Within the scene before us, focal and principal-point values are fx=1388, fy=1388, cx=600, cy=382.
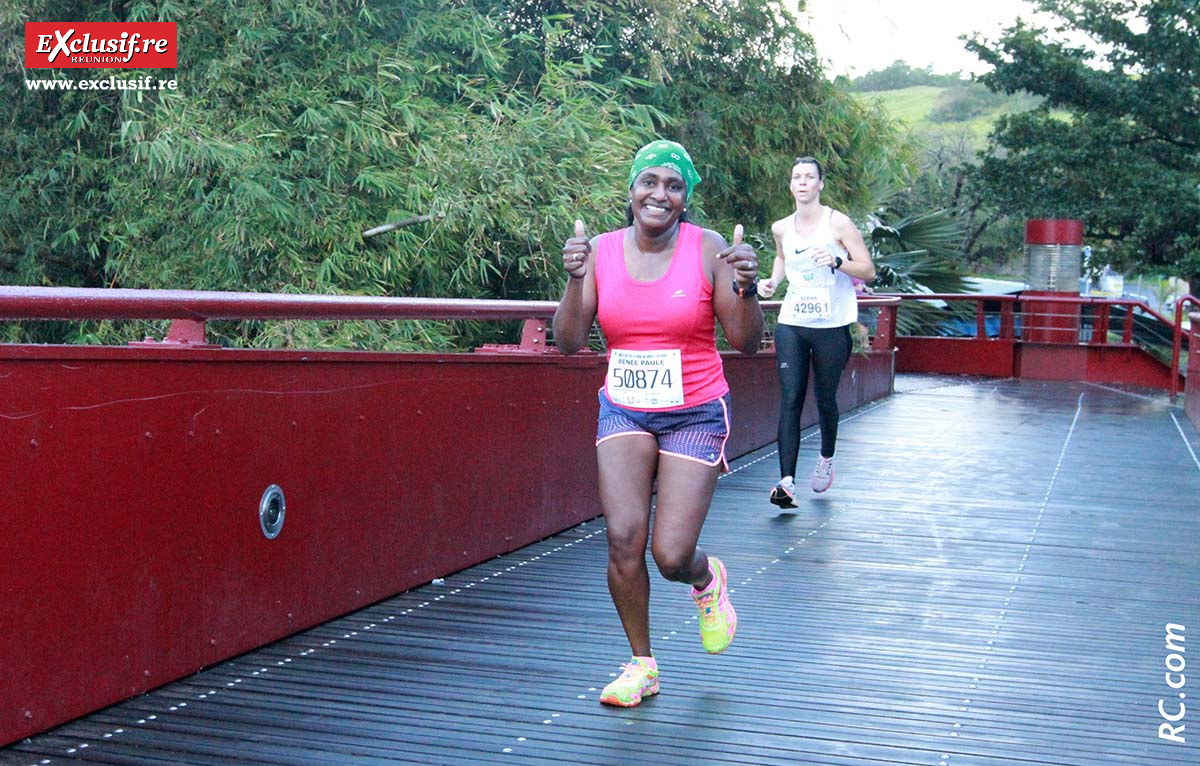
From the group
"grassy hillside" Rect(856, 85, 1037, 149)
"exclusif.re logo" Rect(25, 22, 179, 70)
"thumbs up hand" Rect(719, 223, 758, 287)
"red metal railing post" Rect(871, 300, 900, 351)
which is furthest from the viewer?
"grassy hillside" Rect(856, 85, 1037, 149)

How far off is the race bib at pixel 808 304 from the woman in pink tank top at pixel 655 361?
3.64 metres

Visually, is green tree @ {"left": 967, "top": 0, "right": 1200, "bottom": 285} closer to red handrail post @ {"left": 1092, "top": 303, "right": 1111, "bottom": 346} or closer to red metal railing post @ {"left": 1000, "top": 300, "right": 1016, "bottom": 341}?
red handrail post @ {"left": 1092, "top": 303, "right": 1111, "bottom": 346}

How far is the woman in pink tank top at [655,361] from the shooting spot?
14.4 ft

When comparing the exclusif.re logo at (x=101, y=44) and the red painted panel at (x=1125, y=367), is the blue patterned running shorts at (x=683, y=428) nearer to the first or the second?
the exclusif.re logo at (x=101, y=44)

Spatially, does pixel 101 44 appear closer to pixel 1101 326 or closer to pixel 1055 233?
pixel 1055 233

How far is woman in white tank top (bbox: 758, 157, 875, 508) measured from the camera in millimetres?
7977

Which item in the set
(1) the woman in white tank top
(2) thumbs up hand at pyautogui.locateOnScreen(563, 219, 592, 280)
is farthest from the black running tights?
(2) thumbs up hand at pyautogui.locateOnScreen(563, 219, 592, 280)

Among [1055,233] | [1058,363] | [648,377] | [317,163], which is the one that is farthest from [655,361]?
[1055,233]

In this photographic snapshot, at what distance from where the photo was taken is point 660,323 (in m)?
4.41

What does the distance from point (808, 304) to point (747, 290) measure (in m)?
3.89

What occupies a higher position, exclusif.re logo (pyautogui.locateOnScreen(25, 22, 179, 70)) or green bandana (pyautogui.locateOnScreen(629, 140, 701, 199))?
exclusif.re logo (pyautogui.locateOnScreen(25, 22, 179, 70))

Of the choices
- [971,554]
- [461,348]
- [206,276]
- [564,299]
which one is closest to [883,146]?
[461,348]

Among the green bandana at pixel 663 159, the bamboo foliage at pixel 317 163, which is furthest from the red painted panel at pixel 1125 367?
the green bandana at pixel 663 159

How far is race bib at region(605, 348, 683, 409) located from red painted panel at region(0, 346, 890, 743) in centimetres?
134
